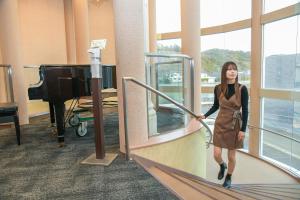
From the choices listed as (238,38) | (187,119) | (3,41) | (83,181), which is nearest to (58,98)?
(83,181)

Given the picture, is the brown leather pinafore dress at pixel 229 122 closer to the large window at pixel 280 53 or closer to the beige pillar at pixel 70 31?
the large window at pixel 280 53

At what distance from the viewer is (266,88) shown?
6.79 m

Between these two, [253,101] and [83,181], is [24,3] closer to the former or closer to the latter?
[83,181]

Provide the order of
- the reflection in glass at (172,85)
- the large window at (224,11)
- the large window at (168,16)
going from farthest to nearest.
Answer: the large window at (168,16) → the large window at (224,11) → the reflection in glass at (172,85)

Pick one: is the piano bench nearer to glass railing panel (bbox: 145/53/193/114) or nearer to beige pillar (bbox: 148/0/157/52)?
glass railing panel (bbox: 145/53/193/114)

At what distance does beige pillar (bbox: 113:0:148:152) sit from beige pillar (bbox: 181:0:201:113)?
87.8 inches

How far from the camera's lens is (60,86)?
11.1 ft

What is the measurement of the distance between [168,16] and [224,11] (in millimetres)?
2108

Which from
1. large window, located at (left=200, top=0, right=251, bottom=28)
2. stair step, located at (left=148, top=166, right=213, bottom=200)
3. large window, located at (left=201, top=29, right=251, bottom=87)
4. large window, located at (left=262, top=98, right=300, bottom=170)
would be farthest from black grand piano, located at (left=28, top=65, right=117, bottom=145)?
large window, located at (left=200, top=0, right=251, bottom=28)

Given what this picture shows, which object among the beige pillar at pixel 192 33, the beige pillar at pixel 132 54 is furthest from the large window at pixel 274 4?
the beige pillar at pixel 132 54

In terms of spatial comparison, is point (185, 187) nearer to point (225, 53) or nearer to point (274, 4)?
point (274, 4)

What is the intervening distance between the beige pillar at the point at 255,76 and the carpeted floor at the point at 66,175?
187 inches

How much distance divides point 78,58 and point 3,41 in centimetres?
231

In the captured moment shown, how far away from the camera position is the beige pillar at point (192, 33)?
5.15 meters
